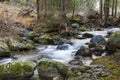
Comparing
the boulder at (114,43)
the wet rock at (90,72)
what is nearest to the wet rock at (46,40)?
the boulder at (114,43)

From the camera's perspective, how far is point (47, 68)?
30.2ft

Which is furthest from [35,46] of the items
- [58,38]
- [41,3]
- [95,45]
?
[41,3]

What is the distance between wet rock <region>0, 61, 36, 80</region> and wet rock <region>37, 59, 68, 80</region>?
349 mm

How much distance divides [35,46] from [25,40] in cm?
99

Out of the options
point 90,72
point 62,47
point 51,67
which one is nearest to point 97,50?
point 62,47

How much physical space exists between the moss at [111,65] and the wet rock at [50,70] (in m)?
1.51

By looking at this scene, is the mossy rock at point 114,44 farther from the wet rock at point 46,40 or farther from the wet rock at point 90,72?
the wet rock at point 46,40

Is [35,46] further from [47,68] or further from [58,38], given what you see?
[47,68]

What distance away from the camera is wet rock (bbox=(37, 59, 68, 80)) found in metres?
9.12

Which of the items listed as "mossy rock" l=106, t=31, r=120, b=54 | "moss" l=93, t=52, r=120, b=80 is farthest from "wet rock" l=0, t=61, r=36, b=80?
"mossy rock" l=106, t=31, r=120, b=54

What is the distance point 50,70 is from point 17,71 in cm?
112

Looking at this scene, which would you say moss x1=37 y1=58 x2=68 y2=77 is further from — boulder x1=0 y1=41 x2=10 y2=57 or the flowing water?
boulder x1=0 y1=41 x2=10 y2=57

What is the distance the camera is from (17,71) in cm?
904

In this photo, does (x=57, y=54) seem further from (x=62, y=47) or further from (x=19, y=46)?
(x=19, y=46)
